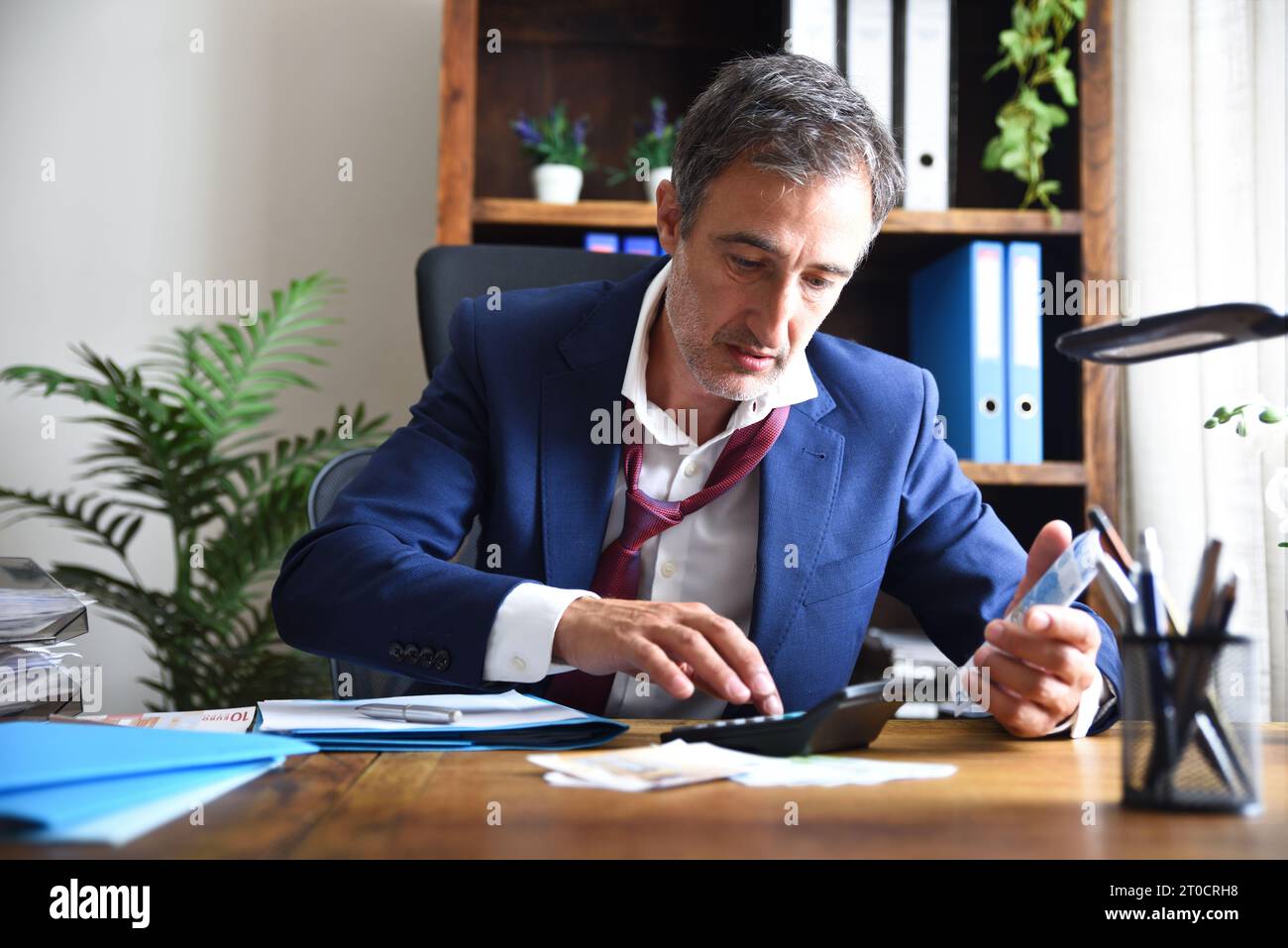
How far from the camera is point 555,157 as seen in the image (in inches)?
82.1

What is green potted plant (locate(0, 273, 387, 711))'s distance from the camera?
2.02m

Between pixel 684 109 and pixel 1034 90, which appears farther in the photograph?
pixel 684 109

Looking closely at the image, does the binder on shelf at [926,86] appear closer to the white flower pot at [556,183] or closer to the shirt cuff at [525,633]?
the white flower pot at [556,183]

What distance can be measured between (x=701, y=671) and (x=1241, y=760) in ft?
1.18

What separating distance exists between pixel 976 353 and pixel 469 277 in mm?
912

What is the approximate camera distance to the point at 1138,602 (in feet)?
2.26

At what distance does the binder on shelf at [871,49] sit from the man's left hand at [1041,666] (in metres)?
1.19

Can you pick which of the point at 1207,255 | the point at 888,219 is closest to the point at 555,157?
the point at 888,219

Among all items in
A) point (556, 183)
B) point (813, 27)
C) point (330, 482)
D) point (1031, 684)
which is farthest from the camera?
point (556, 183)

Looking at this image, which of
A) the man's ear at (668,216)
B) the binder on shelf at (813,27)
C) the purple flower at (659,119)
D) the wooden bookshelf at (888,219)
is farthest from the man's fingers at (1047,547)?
the purple flower at (659,119)

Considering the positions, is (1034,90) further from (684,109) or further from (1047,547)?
(1047,547)

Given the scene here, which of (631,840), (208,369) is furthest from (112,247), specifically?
(631,840)
